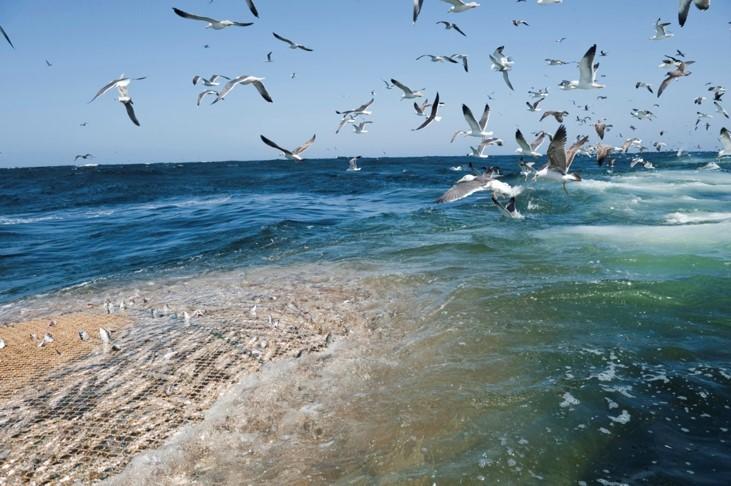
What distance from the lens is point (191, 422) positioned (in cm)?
422

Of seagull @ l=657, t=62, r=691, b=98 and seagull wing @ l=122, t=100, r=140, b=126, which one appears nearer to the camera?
seagull wing @ l=122, t=100, r=140, b=126

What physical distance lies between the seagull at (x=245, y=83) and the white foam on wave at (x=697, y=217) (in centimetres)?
1236

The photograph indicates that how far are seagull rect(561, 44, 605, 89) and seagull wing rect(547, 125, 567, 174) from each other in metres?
2.98

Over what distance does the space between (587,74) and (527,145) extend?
2478 mm

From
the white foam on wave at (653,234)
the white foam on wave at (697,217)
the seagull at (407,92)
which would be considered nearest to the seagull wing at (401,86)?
the seagull at (407,92)

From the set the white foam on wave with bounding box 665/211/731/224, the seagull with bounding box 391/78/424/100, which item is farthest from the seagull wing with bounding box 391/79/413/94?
the white foam on wave with bounding box 665/211/731/224

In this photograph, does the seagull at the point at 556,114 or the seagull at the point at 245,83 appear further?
the seagull at the point at 556,114

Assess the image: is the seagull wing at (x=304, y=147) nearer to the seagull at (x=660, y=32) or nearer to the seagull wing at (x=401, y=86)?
the seagull wing at (x=401, y=86)

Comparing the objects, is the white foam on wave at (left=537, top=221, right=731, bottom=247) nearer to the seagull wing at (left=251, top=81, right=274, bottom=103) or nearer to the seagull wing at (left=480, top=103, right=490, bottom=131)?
the seagull wing at (left=480, top=103, right=490, bottom=131)

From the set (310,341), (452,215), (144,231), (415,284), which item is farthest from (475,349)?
(144,231)

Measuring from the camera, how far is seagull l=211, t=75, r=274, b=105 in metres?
8.70

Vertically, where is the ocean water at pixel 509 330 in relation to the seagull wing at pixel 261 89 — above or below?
below

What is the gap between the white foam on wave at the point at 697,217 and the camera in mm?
13797

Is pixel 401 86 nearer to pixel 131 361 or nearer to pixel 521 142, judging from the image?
pixel 521 142
